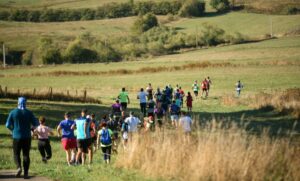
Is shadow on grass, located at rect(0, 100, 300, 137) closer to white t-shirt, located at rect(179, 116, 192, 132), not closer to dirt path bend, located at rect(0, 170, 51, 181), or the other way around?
white t-shirt, located at rect(179, 116, 192, 132)

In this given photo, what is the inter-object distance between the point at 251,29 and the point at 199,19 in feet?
73.6

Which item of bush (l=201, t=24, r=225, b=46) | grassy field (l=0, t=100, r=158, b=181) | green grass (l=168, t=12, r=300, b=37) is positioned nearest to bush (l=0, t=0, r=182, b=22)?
green grass (l=168, t=12, r=300, b=37)

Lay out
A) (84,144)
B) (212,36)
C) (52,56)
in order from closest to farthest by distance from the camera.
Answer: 1. (84,144)
2. (52,56)
3. (212,36)

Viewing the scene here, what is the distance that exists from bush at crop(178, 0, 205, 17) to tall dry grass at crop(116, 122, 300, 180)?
494 ft

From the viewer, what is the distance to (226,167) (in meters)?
14.4

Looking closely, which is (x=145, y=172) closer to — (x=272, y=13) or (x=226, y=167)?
(x=226, y=167)

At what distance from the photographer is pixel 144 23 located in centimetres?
15762

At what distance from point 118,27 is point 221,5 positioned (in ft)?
91.4

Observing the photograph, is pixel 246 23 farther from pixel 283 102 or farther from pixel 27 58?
pixel 283 102

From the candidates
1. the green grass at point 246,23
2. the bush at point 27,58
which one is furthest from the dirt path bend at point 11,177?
the green grass at point 246,23

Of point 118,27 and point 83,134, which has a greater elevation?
point 118,27

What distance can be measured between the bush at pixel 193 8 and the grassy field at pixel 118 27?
3.81m

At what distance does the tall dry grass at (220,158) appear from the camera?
47.2 ft

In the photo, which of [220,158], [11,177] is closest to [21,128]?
[11,177]
